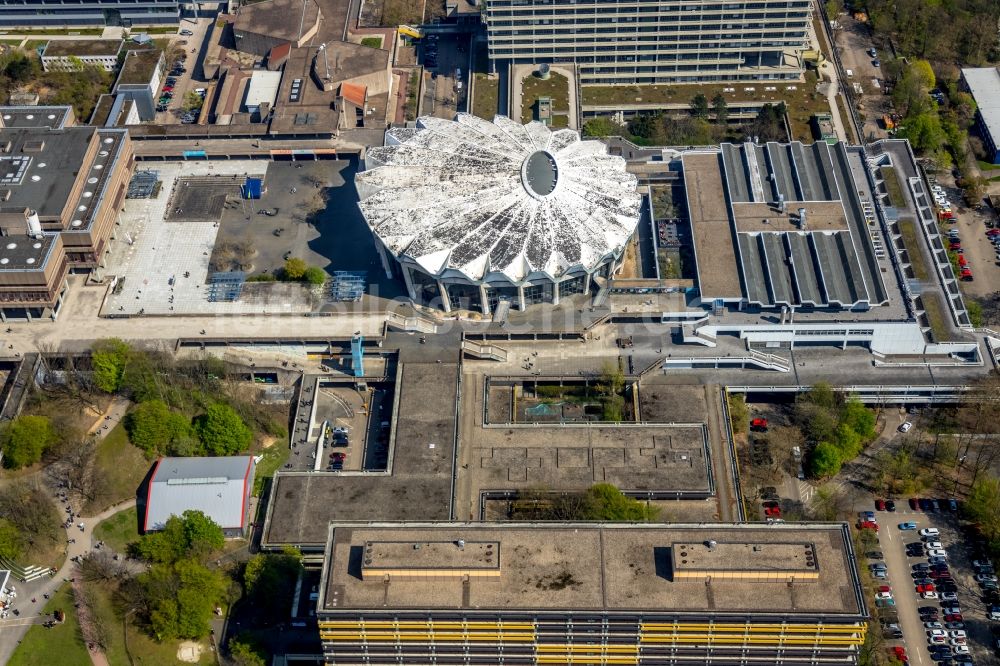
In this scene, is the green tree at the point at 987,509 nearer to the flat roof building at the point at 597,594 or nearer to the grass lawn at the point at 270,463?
the flat roof building at the point at 597,594

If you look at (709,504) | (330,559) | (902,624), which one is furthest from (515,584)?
(902,624)

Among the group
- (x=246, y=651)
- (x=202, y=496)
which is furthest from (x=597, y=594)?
(x=202, y=496)

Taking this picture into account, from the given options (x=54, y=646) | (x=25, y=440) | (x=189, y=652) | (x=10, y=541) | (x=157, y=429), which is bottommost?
(x=189, y=652)

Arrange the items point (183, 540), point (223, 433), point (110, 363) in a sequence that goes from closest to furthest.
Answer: point (183, 540)
point (223, 433)
point (110, 363)

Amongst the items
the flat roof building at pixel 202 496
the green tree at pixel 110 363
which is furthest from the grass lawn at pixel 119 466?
the green tree at pixel 110 363

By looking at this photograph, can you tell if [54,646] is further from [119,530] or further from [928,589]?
[928,589]

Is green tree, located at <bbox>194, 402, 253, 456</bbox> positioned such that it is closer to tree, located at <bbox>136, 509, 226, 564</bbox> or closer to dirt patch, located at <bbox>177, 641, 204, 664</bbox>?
tree, located at <bbox>136, 509, 226, 564</bbox>

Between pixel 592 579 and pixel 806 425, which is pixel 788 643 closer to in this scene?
pixel 592 579
